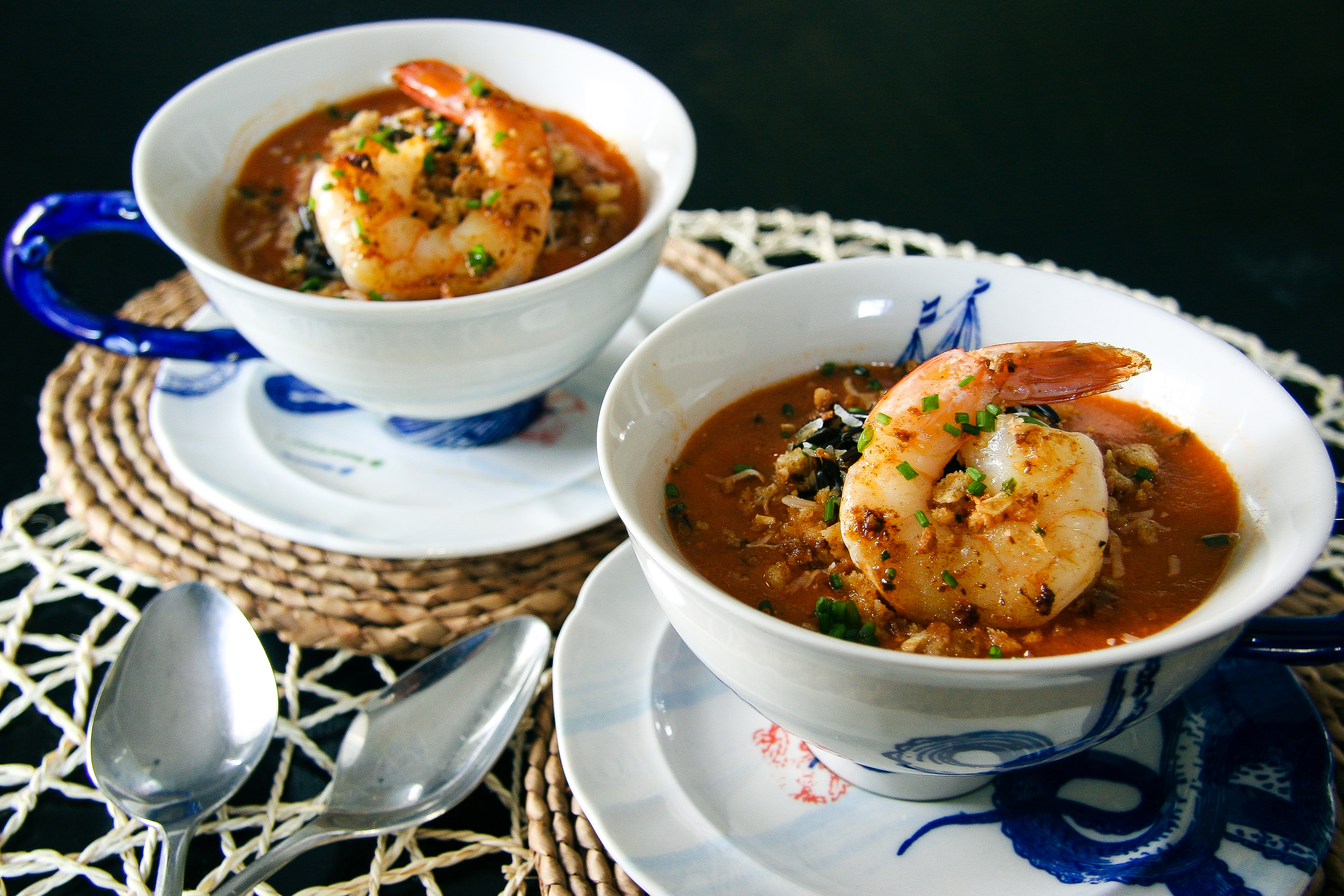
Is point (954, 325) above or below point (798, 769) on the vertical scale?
above

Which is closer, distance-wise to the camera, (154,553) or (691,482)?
(691,482)

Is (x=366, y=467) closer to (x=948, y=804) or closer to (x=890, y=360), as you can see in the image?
(x=890, y=360)

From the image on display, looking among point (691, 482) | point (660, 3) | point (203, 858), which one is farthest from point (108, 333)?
point (660, 3)

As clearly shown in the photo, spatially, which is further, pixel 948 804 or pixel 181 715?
pixel 181 715

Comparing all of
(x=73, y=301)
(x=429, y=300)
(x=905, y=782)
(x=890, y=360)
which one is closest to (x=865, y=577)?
(x=905, y=782)

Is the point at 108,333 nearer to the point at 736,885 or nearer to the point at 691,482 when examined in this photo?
the point at 691,482

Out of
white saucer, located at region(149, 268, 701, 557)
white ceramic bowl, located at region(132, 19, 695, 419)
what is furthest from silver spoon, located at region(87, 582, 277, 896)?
white ceramic bowl, located at region(132, 19, 695, 419)

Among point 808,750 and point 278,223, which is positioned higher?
point 278,223
